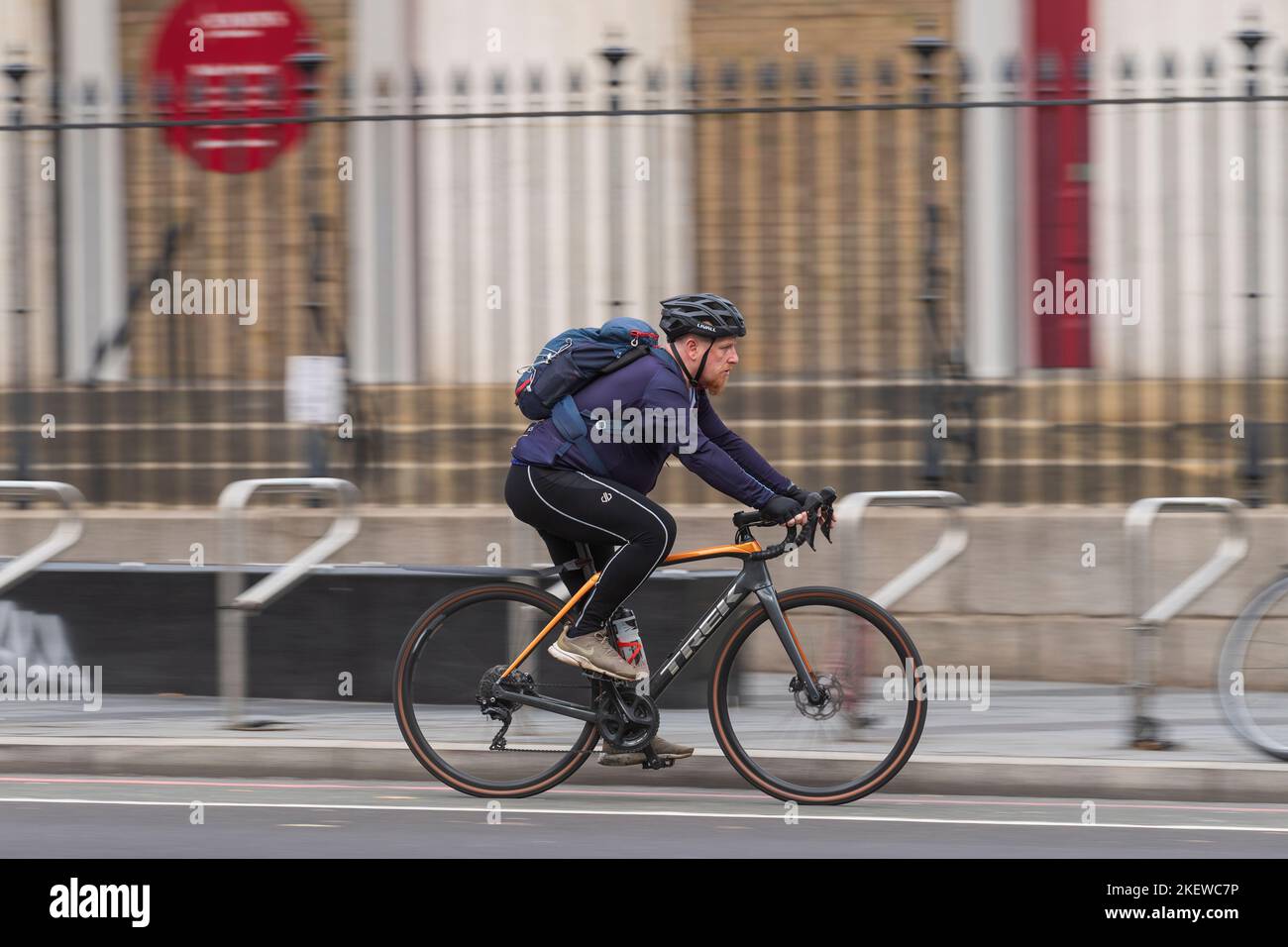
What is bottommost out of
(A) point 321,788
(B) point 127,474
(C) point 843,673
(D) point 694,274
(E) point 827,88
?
(A) point 321,788

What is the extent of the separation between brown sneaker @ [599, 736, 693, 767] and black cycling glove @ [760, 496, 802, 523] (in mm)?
1015

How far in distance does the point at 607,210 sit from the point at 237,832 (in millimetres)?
4707

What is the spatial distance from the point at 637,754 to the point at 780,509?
44.5 inches

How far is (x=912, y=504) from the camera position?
25.7ft

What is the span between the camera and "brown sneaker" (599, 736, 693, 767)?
22.9 ft

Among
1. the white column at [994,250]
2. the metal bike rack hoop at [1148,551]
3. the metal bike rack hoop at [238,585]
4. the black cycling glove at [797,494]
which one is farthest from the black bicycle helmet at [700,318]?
the white column at [994,250]

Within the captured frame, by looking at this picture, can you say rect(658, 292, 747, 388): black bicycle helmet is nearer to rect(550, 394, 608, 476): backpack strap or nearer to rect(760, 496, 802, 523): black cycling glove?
rect(550, 394, 608, 476): backpack strap

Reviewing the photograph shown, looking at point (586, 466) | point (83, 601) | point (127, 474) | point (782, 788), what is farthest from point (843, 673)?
point (127, 474)

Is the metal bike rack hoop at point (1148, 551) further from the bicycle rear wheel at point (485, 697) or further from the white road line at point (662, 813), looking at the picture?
the bicycle rear wheel at point (485, 697)

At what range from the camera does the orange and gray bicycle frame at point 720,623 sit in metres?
6.85

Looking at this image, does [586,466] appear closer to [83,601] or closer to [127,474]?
[83,601]

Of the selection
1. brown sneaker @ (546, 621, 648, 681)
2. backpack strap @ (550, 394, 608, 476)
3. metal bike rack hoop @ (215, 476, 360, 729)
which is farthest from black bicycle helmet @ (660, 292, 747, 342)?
metal bike rack hoop @ (215, 476, 360, 729)

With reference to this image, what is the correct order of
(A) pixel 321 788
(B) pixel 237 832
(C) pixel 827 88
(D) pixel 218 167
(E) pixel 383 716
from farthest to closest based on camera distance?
(D) pixel 218 167 < (C) pixel 827 88 < (E) pixel 383 716 < (A) pixel 321 788 < (B) pixel 237 832

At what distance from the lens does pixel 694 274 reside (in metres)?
11.1
